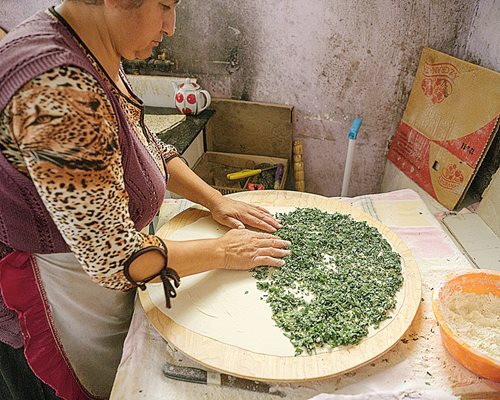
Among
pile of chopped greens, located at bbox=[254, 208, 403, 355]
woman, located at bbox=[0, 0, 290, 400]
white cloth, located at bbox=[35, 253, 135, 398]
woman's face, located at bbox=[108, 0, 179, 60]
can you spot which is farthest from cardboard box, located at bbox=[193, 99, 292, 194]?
woman's face, located at bbox=[108, 0, 179, 60]

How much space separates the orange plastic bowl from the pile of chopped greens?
0.40 feet

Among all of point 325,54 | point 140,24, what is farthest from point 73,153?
point 325,54

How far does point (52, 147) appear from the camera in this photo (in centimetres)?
72

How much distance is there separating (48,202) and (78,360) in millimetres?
670

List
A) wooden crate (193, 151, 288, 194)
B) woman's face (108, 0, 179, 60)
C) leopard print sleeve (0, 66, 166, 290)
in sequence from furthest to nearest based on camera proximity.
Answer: wooden crate (193, 151, 288, 194) → woman's face (108, 0, 179, 60) → leopard print sleeve (0, 66, 166, 290)

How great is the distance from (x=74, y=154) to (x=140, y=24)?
32cm

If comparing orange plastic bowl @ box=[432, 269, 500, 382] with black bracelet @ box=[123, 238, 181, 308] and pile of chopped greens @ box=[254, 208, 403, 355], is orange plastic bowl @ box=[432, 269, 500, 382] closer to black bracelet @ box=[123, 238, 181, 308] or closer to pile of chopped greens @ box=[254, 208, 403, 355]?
pile of chopped greens @ box=[254, 208, 403, 355]

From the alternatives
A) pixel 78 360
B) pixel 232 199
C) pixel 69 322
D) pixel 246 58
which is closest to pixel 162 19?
pixel 232 199

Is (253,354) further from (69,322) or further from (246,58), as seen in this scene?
(246,58)

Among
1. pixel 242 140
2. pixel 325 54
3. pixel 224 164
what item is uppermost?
pixel 325 54

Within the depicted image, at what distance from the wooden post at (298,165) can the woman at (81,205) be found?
1.09m

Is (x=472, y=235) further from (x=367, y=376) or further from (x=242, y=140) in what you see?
(x=242, y=140)

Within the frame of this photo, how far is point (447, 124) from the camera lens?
1906mm

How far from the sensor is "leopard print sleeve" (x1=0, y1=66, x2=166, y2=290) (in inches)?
28.3
